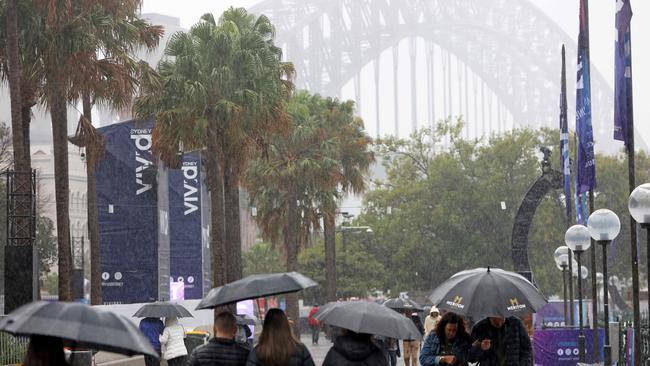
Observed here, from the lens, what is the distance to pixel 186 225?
4306 centimetres

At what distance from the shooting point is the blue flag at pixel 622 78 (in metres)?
19.4

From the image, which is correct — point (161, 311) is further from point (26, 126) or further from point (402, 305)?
point (26, 126)

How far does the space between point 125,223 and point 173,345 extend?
20.4 meters

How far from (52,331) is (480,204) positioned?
2827 inches

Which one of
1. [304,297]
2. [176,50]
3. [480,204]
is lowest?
[304,297]

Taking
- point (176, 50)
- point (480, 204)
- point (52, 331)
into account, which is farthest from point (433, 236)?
point (52, 331)

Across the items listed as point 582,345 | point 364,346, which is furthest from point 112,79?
point 364,346

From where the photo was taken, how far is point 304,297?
9144 centimetres

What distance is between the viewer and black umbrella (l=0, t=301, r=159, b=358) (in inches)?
284

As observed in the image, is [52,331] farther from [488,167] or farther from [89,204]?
[488,167]

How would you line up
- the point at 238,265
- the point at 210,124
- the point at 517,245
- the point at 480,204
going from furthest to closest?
the point at 480,204, the point at 238,265, the point at 210,124, the point at 517,245

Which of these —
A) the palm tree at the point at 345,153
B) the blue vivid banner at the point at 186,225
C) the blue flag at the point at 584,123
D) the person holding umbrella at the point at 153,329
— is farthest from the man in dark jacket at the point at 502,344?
the palm tree at the point at 345,153

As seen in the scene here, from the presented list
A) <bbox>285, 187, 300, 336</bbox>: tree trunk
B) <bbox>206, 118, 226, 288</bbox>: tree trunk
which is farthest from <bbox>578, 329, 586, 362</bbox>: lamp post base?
<bbox>285, 187, 300, 336</bbox>: tree trunk

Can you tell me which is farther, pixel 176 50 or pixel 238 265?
pixel 238 265
